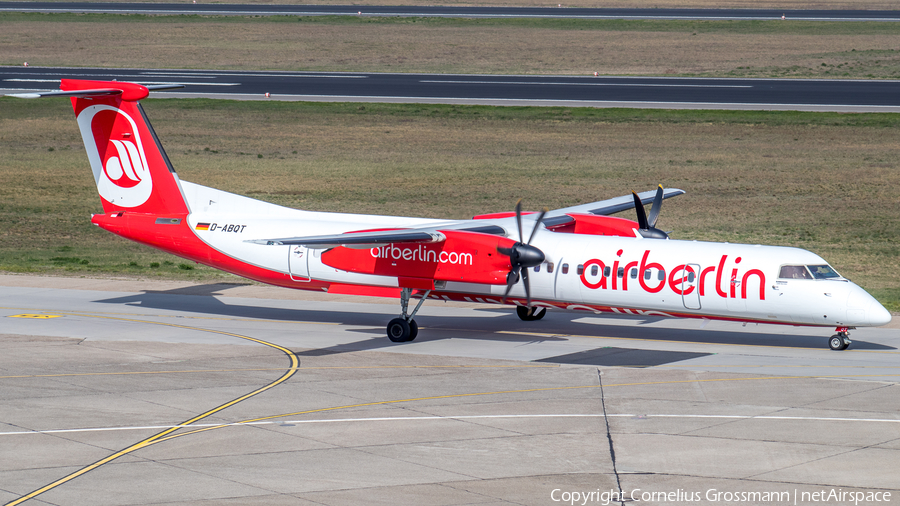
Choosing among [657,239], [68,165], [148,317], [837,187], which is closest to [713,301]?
[657,239]

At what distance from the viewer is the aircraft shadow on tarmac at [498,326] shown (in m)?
25.5

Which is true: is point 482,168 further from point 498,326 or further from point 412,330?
point 412,330

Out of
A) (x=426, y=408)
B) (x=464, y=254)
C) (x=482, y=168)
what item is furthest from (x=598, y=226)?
(x=482, y=168)

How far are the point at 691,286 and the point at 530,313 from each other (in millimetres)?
5874

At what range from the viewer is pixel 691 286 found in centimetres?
2353

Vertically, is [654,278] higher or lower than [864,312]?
higher

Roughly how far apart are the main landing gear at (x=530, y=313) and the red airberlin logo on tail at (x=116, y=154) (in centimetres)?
1094

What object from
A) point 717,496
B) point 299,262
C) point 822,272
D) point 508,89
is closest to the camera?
point 717,496

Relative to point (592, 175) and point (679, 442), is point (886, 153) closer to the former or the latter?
point (592, 175)

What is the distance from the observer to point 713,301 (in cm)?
2348

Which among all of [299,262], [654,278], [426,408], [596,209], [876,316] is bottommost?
[426,408]

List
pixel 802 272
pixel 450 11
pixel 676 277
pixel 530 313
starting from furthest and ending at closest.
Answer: pixel 450 11 → pixel 530 313 → pixel 676 277 → pixel 802 272

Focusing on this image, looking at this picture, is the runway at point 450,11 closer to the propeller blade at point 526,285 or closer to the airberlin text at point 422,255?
the airberlin text at point 422,255

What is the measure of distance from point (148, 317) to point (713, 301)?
1568 cm
